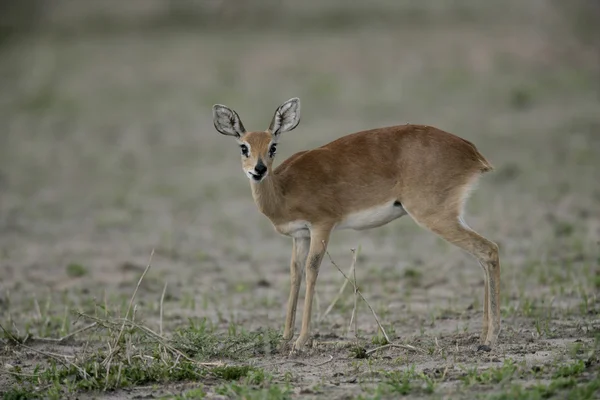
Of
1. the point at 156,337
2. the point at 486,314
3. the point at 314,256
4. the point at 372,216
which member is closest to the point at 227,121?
the point at 314,256

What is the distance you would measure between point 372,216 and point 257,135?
1147 mm

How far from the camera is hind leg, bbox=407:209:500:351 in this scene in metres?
7.75

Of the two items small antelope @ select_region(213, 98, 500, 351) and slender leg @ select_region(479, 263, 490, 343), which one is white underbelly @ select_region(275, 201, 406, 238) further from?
slender leg @ select_region(479, 263, 490, 343)

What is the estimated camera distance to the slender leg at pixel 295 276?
8.02m

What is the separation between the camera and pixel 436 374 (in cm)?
676

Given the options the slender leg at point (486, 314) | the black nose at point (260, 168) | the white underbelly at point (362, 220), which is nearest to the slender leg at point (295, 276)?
the white underbelly at point (362, 220)

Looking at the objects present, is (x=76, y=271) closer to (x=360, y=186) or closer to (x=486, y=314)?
(x=360, y=186)

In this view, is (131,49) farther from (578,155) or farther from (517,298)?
(517,298)

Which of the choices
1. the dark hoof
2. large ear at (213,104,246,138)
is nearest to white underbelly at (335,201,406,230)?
large ear at (213,104,246,138)

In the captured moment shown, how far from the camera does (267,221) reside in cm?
1459

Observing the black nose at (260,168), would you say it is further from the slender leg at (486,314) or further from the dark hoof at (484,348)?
the dark hoof at (484,348)

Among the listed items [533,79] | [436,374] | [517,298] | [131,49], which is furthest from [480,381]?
[131,49]

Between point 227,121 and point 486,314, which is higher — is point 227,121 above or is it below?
above

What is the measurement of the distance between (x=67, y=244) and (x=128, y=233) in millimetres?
904
